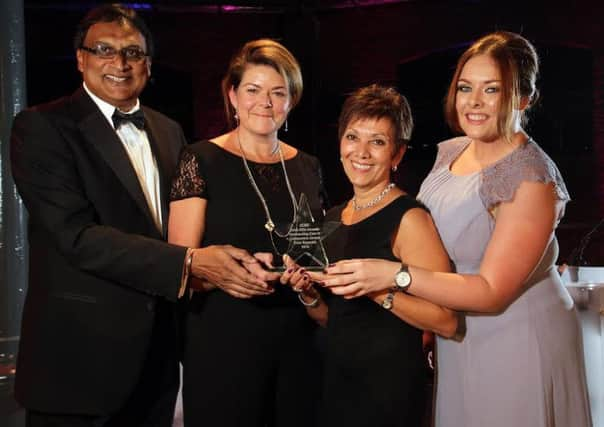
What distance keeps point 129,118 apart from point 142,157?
5.9 inches

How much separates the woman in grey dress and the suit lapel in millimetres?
777

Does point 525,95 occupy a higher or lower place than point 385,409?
higher

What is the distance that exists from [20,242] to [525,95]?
255cm

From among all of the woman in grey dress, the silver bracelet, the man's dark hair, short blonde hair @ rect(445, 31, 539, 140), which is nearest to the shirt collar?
the man's dark hair

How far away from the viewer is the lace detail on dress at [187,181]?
2.70 meters

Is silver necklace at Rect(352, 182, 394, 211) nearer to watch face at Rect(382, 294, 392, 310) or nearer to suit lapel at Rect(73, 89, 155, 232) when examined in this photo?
watch face at Rect(382, 294, 392, 310)

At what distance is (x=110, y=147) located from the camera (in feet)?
8.86

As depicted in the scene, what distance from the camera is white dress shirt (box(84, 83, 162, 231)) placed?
9.13 feet

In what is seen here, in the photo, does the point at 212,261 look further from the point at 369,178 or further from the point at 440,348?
the point at 440,348

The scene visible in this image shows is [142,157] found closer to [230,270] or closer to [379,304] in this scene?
[230,270]

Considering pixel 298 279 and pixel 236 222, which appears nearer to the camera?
pixel 298 279

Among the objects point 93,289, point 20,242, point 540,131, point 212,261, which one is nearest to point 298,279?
point 212,261

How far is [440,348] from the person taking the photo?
2.67 metres

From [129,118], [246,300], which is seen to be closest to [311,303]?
[246,300]
